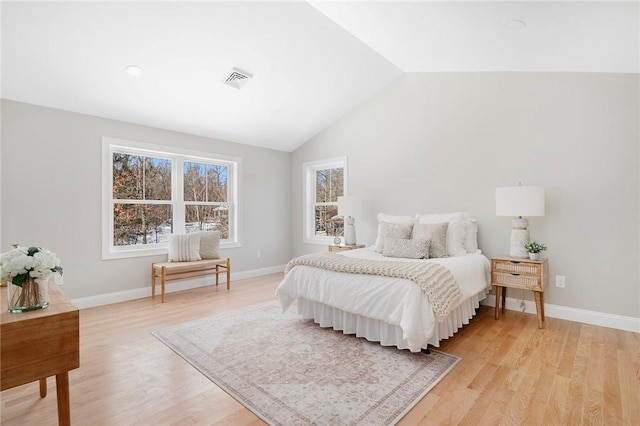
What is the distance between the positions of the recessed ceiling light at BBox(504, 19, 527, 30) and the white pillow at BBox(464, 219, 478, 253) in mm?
1927

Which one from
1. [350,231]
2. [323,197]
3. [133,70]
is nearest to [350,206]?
[350,231]

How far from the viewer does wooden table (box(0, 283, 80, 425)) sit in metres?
1.35

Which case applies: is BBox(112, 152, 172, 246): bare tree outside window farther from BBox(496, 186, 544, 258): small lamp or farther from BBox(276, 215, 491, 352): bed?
BBox(496, 186, 544, 258): small lamp

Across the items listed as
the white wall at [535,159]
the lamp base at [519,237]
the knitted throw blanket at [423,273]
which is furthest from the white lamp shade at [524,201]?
the knitted throw blanket at [423,273]

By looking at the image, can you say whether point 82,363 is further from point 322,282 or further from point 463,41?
point 463,41

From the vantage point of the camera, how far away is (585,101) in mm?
3162

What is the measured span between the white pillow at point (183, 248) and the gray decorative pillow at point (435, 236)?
2.86m

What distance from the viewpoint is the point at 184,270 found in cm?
430

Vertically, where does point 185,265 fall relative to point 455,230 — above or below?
below

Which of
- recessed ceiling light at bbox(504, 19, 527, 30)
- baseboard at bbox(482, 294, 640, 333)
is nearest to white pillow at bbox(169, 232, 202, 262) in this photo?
baseboard at bbox(482, 294, 640, 333)

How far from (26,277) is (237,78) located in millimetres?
2917

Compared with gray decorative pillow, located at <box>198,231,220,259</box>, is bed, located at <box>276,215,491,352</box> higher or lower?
lower

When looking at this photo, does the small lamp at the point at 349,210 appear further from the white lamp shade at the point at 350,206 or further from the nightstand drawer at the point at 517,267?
the nightstand drawer at the point at 517,267

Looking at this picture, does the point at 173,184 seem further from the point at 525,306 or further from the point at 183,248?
the point at 525,306
